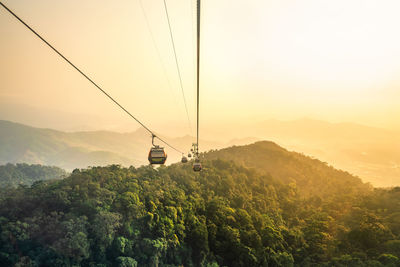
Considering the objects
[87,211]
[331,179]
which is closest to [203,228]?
[87,211]

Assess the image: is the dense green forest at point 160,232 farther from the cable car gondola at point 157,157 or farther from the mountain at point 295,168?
the mountain at point 295,168

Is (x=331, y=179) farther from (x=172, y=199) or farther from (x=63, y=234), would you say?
(x=63, y=234)

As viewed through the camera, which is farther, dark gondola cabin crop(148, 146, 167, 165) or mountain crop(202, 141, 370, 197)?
mountain crop(202, 141, 370, 197)

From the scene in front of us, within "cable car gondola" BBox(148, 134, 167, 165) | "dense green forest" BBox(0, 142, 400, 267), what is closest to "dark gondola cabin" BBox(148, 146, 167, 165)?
"cable car gondola" BBox(148, 134, 167, 165)

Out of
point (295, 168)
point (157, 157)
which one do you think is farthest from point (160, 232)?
point (295, 168)

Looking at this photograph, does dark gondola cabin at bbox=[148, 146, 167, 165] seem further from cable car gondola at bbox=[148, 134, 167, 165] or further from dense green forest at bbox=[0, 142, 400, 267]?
dense green forest at bbox=[0, 142, 400, 267]

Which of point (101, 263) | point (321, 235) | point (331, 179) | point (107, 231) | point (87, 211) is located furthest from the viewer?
point (331, 179)

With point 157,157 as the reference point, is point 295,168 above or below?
above

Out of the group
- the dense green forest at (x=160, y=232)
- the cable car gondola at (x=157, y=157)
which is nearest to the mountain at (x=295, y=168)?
the dense green forest at (x=160, y=232)

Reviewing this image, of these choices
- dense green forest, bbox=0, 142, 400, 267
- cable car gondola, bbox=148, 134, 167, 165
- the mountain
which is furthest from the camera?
the mountain

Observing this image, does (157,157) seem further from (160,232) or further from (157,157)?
(160,232)

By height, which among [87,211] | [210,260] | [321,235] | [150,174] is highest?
[150,174]
